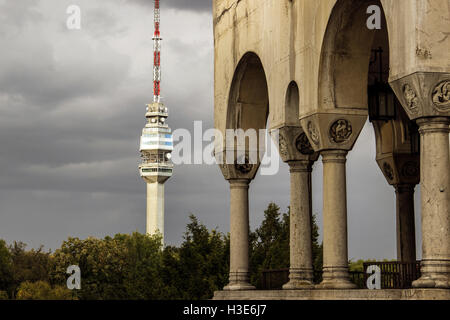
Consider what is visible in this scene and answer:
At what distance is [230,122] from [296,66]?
625 centimetres

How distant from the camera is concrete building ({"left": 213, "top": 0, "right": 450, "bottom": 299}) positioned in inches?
722

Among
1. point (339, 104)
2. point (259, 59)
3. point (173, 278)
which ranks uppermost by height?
point (259, 59)

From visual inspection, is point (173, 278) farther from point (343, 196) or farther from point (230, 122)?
point (343, 196)

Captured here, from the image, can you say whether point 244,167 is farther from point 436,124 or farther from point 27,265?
point 27,265

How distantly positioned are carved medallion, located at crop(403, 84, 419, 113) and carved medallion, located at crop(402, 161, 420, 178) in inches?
427

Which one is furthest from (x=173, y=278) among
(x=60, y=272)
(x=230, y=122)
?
(x=60, y=272)

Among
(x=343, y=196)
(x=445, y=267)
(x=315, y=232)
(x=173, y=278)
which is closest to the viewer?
(x=445, y=267)

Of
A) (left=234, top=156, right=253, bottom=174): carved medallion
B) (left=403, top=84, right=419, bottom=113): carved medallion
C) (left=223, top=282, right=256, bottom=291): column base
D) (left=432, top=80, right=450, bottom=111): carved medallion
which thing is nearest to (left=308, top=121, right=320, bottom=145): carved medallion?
(left=403, top=84, right=419, bottom=113): carved medallion

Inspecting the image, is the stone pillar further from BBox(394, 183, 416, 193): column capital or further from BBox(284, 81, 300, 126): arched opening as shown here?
BBox(284, 81, 300, 126): arched opening

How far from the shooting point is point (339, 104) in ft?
75.6

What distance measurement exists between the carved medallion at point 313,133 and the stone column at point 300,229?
2.63m

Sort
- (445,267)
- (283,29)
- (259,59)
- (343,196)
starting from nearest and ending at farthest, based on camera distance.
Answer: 1. (445,267)
2. (343,196)
3. (283,29)
4. (259,59)

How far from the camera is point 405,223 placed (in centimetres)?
2941

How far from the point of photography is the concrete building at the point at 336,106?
60.1 feet
